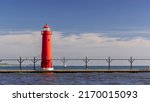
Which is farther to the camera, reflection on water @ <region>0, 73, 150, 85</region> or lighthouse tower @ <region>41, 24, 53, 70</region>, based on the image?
lighthouse tower @ <region>41, 24, 53, 70</region>

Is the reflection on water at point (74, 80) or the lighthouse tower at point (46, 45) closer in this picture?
the reflection on water at point (74, 80)

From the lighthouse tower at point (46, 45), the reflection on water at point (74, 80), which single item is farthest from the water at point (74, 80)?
the lighthouse tower at point (46, 45)

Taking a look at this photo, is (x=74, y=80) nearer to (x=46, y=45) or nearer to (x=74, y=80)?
(x=74, y=80)

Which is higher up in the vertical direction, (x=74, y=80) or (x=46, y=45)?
(x=46, y=45)

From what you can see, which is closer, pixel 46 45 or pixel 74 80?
pixel 74 80

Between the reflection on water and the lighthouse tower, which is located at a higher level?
the lighthouse tower

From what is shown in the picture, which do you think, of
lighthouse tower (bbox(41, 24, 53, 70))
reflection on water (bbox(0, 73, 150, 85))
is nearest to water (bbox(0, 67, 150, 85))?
reflection on water (bbox(0, 73, 150, 85))

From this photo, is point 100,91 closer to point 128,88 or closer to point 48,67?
→ point 128,88

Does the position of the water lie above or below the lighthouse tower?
below

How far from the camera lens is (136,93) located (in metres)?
14.0

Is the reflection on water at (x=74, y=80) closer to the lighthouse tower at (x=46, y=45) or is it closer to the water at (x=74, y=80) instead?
the water at (x=74, y=80)

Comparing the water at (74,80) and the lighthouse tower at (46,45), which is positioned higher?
the lighthouse tower at (46,45)

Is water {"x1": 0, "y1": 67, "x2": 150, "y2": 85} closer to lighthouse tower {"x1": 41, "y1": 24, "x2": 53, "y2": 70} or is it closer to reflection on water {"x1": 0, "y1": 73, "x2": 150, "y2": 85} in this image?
reflection on water {"x1": 0, "y1": 73, "x2": 150, "y2": 85}

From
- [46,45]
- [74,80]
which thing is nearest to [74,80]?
[74,80]
